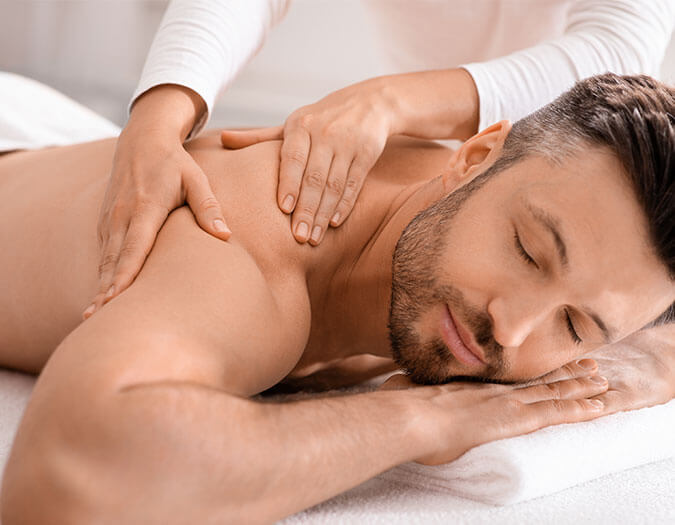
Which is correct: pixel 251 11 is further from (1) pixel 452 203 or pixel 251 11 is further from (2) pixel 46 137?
(1) pixel 452 203

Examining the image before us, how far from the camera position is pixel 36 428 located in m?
0.73

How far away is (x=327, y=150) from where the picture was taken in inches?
47.1

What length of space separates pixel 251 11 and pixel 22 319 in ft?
2.32

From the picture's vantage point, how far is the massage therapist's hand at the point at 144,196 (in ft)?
3.26

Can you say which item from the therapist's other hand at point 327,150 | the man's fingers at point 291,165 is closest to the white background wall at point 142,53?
the therapist's other hand at point 327,150

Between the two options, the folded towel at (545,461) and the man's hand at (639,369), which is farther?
the man's hand at (639,369)

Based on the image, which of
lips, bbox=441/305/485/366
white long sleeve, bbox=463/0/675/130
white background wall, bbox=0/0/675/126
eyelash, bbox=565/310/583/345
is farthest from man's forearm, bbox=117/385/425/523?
white background wall, bbox=0/0/675/126

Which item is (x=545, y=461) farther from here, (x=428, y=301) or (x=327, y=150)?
(x=327, y=150)

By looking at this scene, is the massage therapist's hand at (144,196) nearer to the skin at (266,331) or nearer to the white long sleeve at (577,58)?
the skin at (266,331)

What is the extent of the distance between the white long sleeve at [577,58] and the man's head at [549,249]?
351 mm

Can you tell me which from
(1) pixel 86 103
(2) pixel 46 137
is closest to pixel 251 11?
(2) pixel 46 137

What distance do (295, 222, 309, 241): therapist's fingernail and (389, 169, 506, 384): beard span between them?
140mm

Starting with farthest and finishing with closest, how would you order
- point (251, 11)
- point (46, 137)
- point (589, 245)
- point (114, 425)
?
point (46, 137) → point (251, 11) → point (589, 245) → point (114, 425)

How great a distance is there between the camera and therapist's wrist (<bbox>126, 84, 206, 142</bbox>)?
1218 mm
